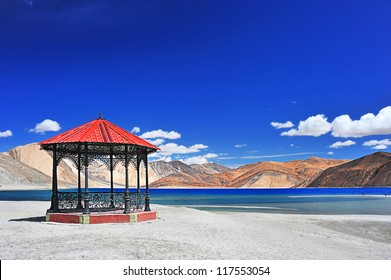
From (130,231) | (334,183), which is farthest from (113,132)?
(334,183)

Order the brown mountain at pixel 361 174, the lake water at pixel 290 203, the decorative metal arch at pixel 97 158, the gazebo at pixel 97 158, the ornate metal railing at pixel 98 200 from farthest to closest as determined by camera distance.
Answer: the brown mountain at pixel 361 174 < the lake water at pixel 290 203 < the ornate metal railing at pixel 98 200 < the decorative metal arch at pixel 97 158 < the gazebo at pixel 97 158

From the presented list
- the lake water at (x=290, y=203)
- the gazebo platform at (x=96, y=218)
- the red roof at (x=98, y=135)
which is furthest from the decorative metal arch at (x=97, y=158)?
the lake water at (x=290, y=203)

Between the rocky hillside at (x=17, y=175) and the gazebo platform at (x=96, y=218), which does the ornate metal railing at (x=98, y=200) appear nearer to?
the gazebo platform at (x=96, y=218)

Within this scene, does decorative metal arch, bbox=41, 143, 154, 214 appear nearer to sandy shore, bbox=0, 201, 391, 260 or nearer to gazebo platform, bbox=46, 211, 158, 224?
gazebo platform, bbox=46, 211, 158, 224

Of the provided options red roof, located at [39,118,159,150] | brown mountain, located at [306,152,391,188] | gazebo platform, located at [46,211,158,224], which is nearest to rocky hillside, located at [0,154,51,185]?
brown mountain, located at [306,152,391,188]

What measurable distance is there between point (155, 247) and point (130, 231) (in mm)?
3661

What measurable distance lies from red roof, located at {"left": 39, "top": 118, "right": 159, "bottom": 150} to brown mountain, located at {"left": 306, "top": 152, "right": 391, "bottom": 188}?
12963cm

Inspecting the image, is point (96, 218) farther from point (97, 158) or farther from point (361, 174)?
point (361, 174)

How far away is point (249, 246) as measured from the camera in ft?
38.5

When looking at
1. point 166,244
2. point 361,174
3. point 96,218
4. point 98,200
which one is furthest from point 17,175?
point 166,244

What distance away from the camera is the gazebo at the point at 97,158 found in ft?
54.9

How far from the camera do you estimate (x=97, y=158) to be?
20047 mm

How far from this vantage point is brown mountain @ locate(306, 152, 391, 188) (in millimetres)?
135500

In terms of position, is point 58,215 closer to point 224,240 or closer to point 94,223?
point 94,223
